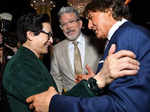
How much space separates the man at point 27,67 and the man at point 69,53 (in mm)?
996

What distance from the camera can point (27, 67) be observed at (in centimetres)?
140

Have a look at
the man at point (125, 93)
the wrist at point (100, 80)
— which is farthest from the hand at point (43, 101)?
the wrist at point (100, 80)

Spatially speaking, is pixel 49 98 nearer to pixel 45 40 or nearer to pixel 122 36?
pixel 122 36

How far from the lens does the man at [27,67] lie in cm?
133

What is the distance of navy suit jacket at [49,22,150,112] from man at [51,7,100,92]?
64.7 inches

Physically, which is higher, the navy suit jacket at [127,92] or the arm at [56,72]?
the navy suit jacket at [127,92]

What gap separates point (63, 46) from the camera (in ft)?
9.44

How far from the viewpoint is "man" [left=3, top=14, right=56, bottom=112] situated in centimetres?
133

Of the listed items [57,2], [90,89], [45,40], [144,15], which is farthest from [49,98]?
[144,15]

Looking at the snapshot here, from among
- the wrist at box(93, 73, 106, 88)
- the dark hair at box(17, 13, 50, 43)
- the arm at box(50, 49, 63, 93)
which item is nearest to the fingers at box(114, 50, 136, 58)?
the wrist at box(93, 73, 106, 88)

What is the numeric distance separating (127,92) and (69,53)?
192cm

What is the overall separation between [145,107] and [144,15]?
423 cm

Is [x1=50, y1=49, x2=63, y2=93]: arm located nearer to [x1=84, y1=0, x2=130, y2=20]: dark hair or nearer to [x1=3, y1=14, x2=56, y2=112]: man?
[x1=3, y1=14, x2=56, y2=112]: man

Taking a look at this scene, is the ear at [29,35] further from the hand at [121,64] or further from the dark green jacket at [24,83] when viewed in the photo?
the hand at [121,64]
